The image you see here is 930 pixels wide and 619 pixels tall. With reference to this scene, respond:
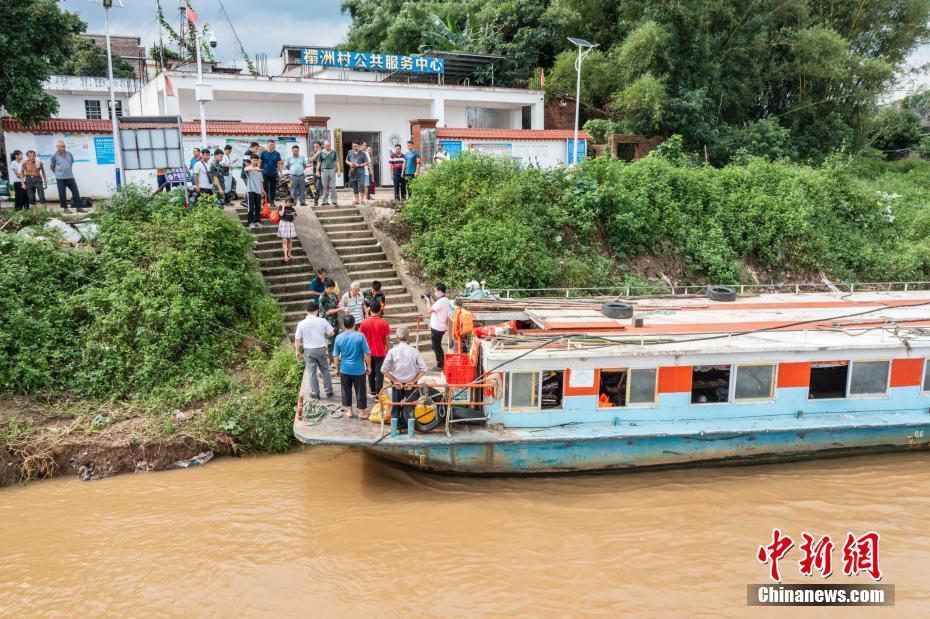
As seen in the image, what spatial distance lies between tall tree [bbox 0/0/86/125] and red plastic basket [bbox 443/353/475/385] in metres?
11.1

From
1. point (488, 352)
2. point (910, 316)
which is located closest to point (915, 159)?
point (910, 316)

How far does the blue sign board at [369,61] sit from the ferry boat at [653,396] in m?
15.3

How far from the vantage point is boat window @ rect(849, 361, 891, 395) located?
9.49 m

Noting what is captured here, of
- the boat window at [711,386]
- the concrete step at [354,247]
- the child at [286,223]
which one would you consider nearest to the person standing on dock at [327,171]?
the concrete step at [354,247]

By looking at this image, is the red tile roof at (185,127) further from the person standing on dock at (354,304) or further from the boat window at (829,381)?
the boat window at (829,381)

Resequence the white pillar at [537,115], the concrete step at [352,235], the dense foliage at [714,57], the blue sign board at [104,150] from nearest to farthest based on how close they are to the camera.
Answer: the concrete step at [352,235]
the blue sign board at [104,150]
the dense foliage at [714,57]
the white pillar at [537,115]

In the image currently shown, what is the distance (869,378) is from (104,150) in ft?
52.6

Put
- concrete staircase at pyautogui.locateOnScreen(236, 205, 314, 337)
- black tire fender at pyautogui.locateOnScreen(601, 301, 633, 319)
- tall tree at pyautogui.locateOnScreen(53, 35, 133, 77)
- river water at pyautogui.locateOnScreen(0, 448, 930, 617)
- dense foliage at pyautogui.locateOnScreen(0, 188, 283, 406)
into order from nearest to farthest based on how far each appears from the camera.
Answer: river water at pyautogui.locateOnScreen(0, 448, 930, 617) → dense foliage at pyautogui.locateOnScreen(0, 188, 283, 406) → black tire fender at pyautogui.locateOnScreen(601, 301, 633, 319) → concrete staircase at pyautogui.locateOnScreen(236, 205, 314, 337) → tall tree at pyautogui.locateOnScreen(53, 35, 133, 77)

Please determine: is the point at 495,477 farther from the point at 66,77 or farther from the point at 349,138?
the point at 66,77

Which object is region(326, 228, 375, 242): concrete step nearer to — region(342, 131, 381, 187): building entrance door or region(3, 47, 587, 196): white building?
region(3, 47, 587, 196): white building

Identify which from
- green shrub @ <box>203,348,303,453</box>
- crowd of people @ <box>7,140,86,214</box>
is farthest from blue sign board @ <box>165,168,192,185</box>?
green shrub @ <box>203,348,303,453</box>

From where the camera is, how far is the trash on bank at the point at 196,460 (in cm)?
902

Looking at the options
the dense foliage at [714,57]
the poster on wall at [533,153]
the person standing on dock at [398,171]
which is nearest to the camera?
the person standing on dock at [398,171]

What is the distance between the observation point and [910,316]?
10.8 meters
